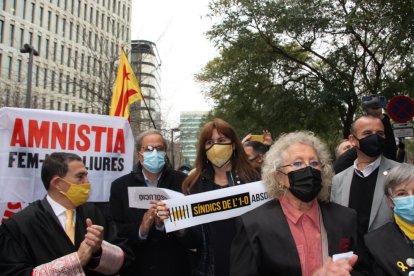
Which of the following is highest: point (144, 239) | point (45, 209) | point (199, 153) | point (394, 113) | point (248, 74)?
point (248, 74)

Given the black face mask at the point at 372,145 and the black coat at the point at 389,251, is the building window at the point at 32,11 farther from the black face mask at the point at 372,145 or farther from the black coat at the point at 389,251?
the black coat at the point at 389,251

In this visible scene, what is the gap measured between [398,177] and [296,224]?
0.83 m

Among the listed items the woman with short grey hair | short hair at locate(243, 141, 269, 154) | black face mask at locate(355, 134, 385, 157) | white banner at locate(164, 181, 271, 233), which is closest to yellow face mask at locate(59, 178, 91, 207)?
white banner at locate(164, 181, 271, 233)

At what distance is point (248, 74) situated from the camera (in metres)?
17.3

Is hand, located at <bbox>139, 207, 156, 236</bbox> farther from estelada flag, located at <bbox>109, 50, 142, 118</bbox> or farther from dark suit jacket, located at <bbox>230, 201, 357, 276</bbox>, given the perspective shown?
estelada flag, located at <bbox>109, 50, 142, 118</bbox>

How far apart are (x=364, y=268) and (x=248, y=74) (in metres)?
15.0

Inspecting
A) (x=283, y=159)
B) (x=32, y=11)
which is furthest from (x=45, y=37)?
(x=283, y=159)

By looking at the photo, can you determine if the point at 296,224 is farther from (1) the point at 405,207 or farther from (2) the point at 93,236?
(2) the point at 93,236

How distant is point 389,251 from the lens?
2.64 metres

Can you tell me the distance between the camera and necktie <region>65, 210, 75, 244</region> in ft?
10.3

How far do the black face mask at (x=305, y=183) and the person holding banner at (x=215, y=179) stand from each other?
94 cm

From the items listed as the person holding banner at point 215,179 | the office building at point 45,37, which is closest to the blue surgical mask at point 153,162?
the person holding banner at point 215,179

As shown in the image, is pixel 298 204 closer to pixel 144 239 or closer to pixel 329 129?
pixel 144 239

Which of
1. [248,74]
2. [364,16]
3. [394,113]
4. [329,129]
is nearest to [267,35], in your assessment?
[248,74]
